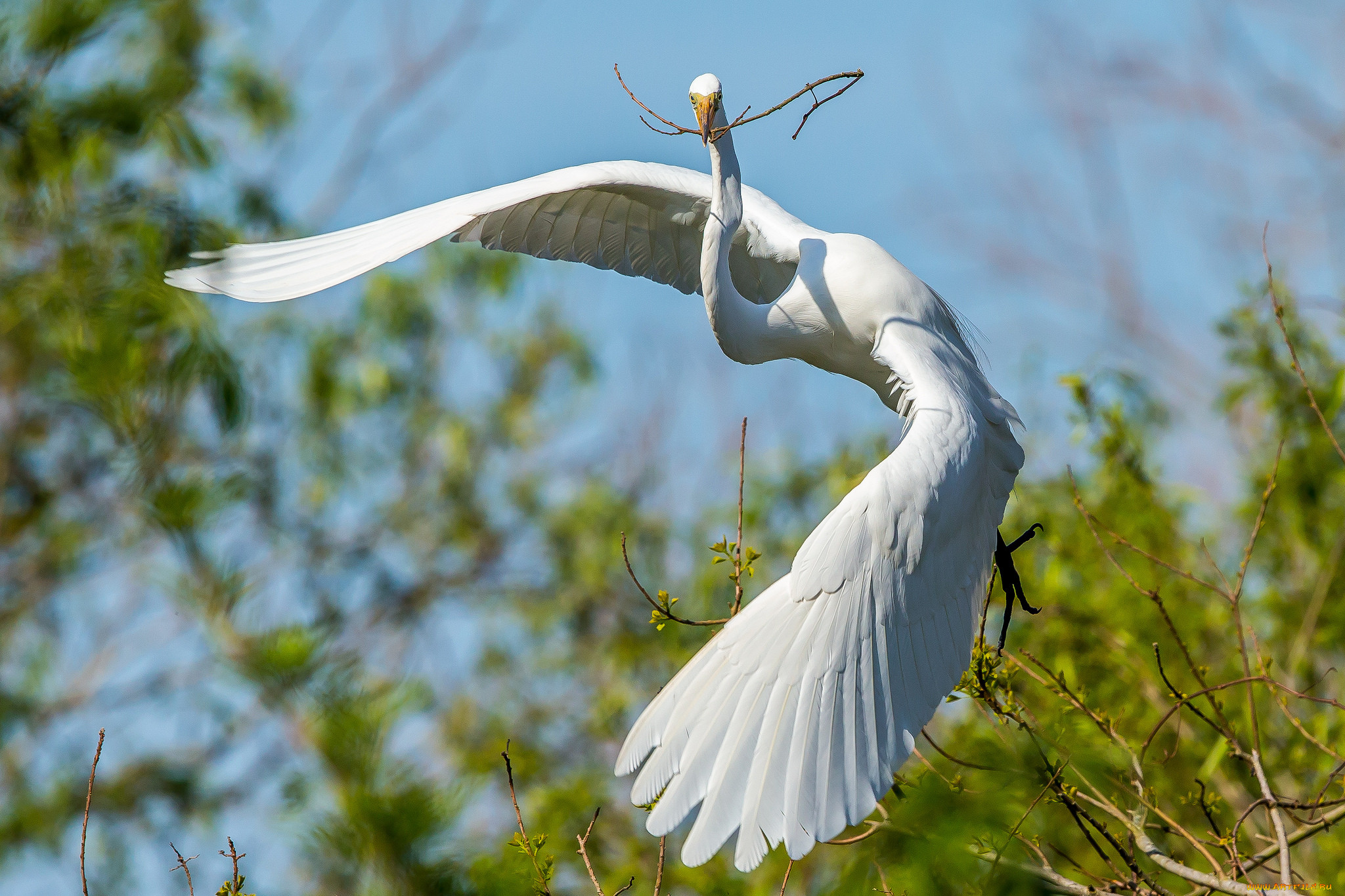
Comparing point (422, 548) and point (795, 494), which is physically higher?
point (795, 494)

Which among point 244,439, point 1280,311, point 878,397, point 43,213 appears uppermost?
point 1280,311

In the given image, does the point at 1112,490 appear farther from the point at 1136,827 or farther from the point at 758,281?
the point at 1136,827

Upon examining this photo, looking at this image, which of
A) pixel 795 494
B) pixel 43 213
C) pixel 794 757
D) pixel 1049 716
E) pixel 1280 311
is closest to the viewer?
pixel 794 757

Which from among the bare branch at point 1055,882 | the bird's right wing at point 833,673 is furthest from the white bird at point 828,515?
the bare branch at point 1055,882

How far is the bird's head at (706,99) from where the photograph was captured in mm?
2676

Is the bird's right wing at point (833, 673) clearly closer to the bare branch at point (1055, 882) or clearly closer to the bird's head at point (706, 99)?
the bare branch at point (1055, 882)

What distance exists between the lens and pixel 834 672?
2070 mm

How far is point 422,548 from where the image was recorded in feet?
24.6

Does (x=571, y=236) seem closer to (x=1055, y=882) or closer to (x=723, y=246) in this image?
(x=723, y=246)

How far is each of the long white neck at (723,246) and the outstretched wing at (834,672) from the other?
0.63 metres

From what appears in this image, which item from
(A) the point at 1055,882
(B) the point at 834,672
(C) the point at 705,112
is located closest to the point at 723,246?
(C) the point at 705,112

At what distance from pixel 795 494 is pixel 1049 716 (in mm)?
2595

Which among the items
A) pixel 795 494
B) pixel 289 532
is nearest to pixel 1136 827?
pixel 795 494

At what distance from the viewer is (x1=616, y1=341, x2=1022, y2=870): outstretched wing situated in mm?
1884
